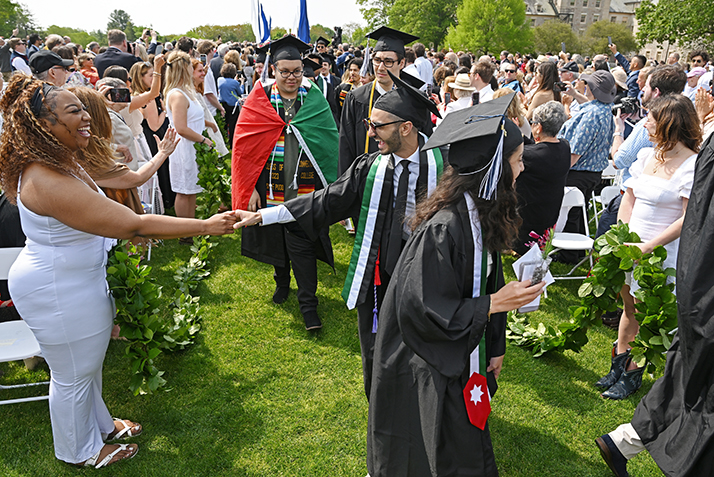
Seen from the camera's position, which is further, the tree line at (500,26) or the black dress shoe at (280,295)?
the tree line at (500,26)

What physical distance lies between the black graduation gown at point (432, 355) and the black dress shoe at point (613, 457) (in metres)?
1.04

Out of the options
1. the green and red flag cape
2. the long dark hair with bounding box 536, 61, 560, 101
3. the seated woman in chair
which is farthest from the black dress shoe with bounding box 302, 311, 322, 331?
the long dark hair with bounding box 536, 61, 560, 101

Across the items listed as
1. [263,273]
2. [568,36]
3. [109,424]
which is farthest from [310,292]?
[568,36]

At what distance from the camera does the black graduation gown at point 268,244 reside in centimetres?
486

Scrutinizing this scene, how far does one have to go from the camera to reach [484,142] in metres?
2.09

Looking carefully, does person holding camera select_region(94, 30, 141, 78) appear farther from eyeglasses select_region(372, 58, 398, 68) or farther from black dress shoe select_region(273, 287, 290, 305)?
black dress shoe select_region(273, 287, 290, 305)

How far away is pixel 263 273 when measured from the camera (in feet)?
19.4

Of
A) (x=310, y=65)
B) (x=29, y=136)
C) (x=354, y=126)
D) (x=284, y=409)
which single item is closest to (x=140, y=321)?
(x=284, y=409)

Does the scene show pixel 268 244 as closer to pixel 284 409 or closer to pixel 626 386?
pixel 284 409

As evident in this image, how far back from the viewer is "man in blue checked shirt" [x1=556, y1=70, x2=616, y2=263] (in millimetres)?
5680

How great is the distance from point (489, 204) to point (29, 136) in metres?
2.22

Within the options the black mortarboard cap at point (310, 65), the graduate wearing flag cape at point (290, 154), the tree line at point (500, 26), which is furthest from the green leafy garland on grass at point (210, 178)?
the tree line at point (500, 26)

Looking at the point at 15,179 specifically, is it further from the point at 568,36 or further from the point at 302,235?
the point at 568,36

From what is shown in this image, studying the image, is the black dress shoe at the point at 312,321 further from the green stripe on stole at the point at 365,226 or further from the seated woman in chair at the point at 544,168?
the seated woman in chair at the point at 544,168
